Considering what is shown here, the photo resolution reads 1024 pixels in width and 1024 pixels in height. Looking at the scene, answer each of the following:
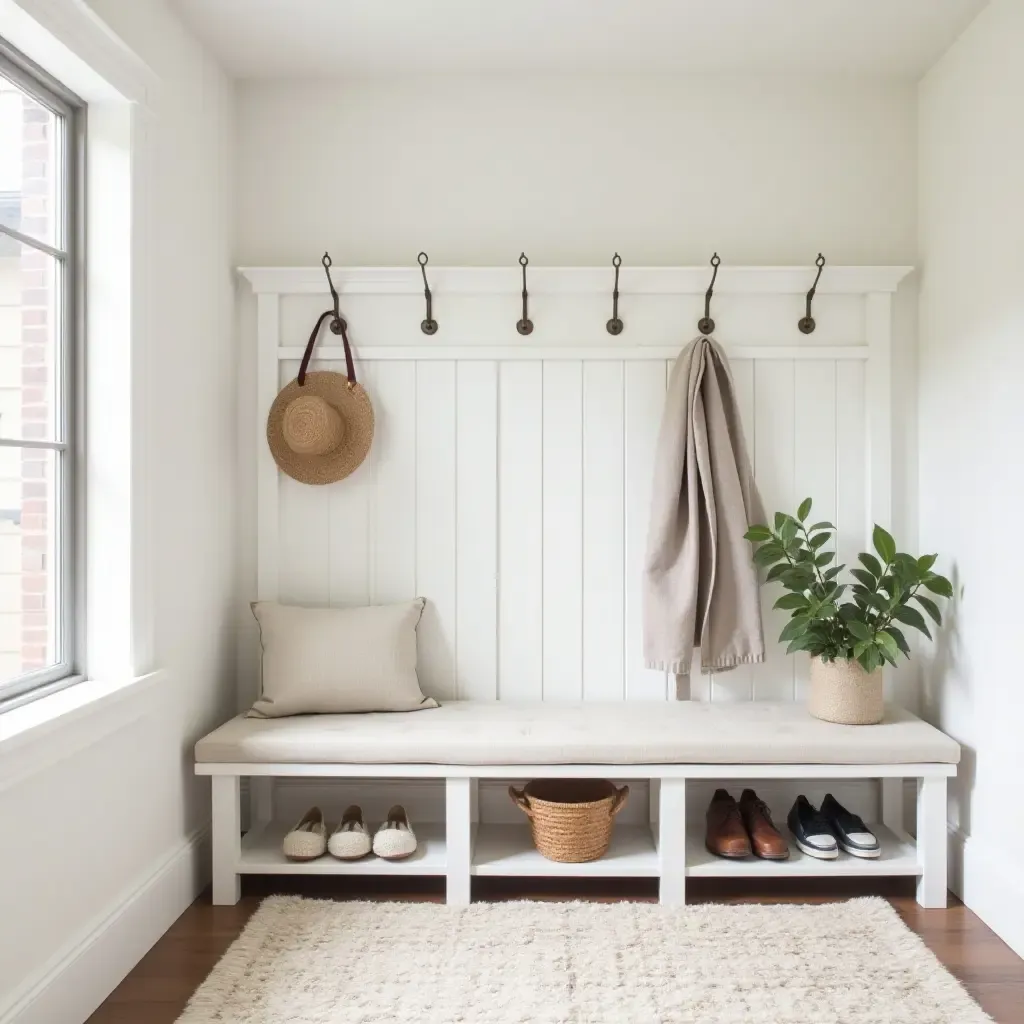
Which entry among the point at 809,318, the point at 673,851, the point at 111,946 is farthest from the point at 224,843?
the point at 809,318

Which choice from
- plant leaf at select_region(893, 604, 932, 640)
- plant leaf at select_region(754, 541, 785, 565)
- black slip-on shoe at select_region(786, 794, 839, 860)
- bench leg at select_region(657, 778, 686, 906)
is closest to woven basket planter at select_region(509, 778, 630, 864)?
bench leg at select_region(657, 778, 686, 906)

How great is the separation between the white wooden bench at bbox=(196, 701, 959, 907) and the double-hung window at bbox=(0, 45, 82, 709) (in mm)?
577

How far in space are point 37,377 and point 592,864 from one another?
70.1 inches

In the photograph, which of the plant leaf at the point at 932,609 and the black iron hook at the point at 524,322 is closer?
the plant leaf at the point at 932,609

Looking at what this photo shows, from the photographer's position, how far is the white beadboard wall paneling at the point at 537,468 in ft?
8.85

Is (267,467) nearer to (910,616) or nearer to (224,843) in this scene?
(224,843)

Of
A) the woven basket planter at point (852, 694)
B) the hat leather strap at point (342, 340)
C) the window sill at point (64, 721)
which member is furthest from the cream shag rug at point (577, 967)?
the hat leather strap at point (342, 340)

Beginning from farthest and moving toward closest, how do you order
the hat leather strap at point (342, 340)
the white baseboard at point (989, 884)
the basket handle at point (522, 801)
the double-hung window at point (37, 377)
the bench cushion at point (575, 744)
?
1. the hat leather strap at point (342, 340)
2. the basket handle at point (522, 801)
3. the bench cushion at point (575, 744)
4. the white baseboard at point (989, 884)
5. the double-hung window at point (37, 377)

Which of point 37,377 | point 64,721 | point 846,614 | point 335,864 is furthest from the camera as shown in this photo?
point 846,614

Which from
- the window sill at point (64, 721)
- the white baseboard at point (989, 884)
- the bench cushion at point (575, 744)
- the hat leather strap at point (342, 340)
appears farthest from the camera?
the hat leather strap at point (342, 340)

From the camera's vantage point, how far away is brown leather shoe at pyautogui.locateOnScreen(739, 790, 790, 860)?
2326mm

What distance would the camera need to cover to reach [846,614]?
2410 millimetres

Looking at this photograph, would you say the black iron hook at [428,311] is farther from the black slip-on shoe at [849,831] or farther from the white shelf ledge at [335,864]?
the black slip-on shoe at [849,831]

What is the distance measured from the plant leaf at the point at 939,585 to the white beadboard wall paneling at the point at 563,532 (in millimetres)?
976
